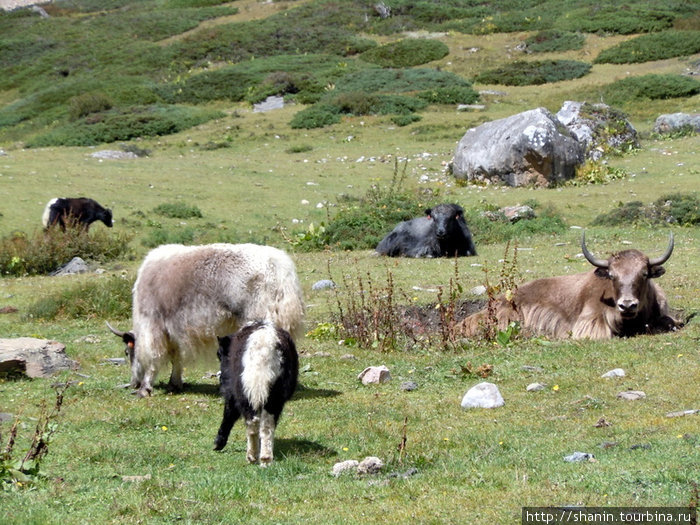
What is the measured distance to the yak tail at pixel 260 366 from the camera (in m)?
6.51

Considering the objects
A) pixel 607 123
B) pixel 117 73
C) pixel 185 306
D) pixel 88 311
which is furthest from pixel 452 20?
pixel 185 306

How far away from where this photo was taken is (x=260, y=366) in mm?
6594

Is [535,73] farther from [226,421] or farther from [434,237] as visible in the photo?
[226,421]

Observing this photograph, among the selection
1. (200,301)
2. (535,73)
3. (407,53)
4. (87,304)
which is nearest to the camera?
(200,301)

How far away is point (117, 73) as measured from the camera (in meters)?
51.0

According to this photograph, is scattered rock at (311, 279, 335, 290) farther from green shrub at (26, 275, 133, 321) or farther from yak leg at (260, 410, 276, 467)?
yak leg at (260, 410, 276, 467)

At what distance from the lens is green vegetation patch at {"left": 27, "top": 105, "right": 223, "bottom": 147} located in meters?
36.0

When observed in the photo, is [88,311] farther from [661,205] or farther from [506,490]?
[661,205]

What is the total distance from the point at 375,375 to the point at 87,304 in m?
6.49

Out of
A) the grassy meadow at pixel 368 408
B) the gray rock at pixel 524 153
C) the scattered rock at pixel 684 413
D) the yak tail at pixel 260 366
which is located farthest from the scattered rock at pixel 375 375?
the gray rock at pixel 524 153

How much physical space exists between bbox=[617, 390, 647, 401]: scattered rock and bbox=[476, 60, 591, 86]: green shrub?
113ft

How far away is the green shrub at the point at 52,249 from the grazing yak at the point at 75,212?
73 centimetres

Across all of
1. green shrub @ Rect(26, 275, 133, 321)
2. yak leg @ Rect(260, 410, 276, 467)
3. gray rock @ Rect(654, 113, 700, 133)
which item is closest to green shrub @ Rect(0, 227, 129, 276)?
green shrub @ Rect(26, 275, 133, 321)

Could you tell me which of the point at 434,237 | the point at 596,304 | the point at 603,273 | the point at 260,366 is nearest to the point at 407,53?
the point at 434,237
